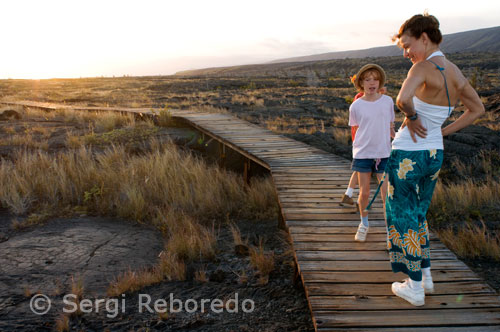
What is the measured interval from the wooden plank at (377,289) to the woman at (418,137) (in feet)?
0.57

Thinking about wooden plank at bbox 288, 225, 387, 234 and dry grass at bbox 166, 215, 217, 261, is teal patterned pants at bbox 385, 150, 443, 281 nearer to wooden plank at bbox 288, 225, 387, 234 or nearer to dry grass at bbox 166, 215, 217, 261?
wooden plank at bbox 288, 225, 387, 234

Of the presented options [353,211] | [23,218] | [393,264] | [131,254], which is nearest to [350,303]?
[393,264]

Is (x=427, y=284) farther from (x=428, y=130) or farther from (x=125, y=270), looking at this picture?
(x=125, y=270)

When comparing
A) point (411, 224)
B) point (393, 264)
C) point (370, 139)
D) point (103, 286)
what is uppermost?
point (370, 139)

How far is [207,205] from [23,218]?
2.88 meters

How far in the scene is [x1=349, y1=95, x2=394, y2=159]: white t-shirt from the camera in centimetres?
341

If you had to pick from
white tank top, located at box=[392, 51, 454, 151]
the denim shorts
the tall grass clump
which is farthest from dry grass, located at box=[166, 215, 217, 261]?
white tank top, located at box=[392, 51, 454, 151]

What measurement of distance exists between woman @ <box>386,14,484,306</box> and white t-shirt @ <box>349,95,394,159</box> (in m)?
0.86

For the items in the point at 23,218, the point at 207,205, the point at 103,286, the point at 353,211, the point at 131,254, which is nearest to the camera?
the point at 103,286

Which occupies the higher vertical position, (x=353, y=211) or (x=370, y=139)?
(x=370, y=139)

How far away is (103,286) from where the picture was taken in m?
4.03

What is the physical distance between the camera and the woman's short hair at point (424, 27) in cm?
222

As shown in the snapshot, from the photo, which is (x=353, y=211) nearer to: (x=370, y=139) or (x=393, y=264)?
(x=370, y=139)

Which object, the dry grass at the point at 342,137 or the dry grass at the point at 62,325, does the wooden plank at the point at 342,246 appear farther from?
the dry grass at the point at 342,137
